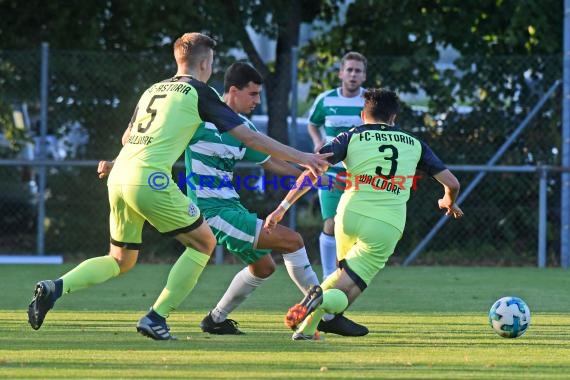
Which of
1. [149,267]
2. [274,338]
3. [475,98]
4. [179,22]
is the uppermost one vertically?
[179,22]

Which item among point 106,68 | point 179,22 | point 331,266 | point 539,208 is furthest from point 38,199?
point 539,208

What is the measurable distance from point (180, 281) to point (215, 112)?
3.31 feet

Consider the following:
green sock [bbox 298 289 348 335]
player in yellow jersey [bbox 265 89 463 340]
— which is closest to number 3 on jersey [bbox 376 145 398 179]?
player in yellow jersey [bbox 265 89 463 340]

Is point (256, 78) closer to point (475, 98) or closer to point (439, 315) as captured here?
point (439, 315)

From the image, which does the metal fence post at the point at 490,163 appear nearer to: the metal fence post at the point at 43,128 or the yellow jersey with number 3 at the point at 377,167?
the metal fence post at the point at 43,128

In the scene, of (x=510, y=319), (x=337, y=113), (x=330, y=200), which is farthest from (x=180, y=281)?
(x=337, y=113)

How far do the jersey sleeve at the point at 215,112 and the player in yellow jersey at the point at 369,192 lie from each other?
1.81 feet

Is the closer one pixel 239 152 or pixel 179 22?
pixel 239 152

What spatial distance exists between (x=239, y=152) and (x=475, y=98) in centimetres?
721

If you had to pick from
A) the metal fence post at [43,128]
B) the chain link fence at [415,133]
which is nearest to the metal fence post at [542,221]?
the chain link fence at [415,133]

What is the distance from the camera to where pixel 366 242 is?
7309mm

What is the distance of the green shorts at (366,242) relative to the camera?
7297 mm

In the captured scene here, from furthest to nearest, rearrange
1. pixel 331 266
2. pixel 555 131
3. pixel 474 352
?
pixel 555 131 < pixel 331 266 < pixel 474 352

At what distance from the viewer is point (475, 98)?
14625mm
